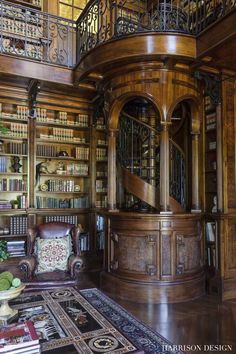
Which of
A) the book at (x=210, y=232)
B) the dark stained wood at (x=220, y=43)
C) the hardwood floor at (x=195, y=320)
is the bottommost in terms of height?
the hardwood floor at (x=195, y=320)

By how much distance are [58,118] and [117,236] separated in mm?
2550

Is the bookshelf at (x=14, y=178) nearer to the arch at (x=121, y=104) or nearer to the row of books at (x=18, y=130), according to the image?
the row of books at (x=18, y=130)

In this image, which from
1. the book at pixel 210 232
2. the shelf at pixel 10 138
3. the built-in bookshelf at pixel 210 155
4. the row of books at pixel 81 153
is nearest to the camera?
the book at pixel 210 232

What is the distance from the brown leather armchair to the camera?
3150mm

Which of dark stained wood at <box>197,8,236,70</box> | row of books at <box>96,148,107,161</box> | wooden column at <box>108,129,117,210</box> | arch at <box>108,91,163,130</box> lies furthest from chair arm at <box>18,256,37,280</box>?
dark stained wood at <box>197,8,236,70</box>

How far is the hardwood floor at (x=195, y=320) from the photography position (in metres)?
2.67

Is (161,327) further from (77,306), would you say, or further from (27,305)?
(27,305)

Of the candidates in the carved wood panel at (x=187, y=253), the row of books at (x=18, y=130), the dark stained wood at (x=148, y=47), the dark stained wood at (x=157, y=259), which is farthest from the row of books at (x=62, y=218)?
the dark stained wood at (x=148, y=47)

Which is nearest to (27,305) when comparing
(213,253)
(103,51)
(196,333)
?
(196,333)

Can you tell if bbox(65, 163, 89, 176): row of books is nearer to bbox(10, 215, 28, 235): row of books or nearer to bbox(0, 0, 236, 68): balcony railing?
bbox(10, 215, 28, 235): row of books

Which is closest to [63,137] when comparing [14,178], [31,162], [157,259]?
[31,162]

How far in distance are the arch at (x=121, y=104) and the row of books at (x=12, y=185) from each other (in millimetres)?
1834

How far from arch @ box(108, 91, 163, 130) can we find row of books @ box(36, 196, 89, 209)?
1721 mm

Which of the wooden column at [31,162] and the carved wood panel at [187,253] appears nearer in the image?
the carved wood panel at [187,253]
